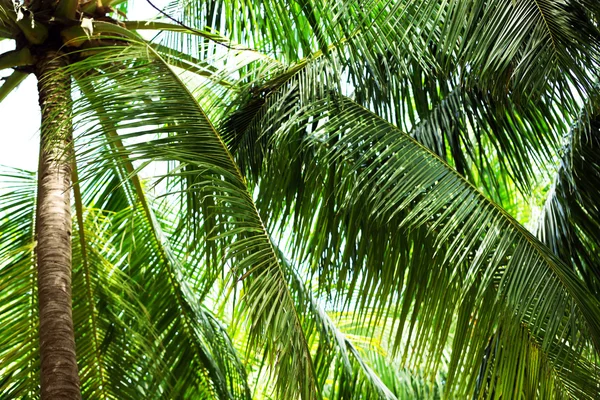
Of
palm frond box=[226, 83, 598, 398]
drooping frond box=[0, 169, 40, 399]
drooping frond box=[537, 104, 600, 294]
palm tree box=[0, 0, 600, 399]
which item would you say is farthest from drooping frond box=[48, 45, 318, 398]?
drooping frond box=[537, 104, 600, 294]

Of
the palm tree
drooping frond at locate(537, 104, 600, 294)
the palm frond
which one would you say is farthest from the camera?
drooping frond at locate(537, 104, 600, 294)

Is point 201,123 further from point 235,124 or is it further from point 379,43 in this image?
point 379,43

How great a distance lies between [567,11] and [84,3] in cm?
267

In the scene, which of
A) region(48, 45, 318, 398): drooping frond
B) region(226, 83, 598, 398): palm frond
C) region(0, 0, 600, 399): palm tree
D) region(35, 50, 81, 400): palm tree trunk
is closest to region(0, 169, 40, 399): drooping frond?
region(0, 0, 600, 399): palm tree

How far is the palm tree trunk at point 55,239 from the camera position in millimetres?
3404

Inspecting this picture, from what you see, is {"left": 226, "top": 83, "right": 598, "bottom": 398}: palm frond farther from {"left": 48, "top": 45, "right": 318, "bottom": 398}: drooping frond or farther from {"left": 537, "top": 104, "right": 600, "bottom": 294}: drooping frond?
{"left": 537, "top": 104, "right": 600, "bottom": 294}: drooping frond

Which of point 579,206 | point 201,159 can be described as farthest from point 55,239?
point 579,206

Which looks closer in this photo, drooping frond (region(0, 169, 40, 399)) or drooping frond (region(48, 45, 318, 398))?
→ drooping frond (region(48, 45, 318, 398))

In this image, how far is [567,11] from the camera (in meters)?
3.39

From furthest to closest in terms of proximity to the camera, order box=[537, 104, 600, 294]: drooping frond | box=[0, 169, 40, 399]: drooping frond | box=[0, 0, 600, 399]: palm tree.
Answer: box=[0, 169, 40, 399]: drooping frond → box=[537, 104, 600, 294]: drooping frond → box=[0, 0, 600, 399]: palm tree

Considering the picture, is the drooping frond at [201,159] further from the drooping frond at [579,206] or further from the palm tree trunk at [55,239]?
the drooping frond at [579,206]

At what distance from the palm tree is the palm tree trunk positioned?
1cm

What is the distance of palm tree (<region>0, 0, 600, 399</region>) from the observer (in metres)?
3.35

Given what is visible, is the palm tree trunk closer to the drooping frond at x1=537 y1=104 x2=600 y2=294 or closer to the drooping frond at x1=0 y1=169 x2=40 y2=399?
the drooping frond at x1=0 y1=169 x2=40 y2=399
